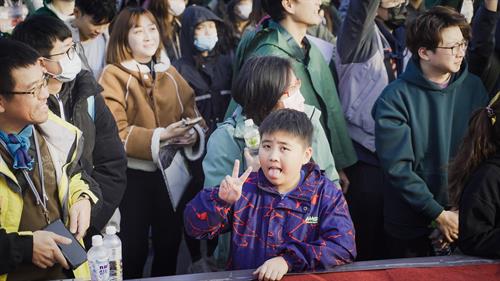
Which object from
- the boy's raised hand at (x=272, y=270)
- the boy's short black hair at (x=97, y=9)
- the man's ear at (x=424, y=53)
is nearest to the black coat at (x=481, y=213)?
the boy's raised hand at (x=272, y=270)

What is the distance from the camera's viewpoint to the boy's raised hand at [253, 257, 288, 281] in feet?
8.56

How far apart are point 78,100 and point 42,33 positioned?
15.0 inches

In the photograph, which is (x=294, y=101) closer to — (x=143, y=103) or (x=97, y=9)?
(x=143, y=103)

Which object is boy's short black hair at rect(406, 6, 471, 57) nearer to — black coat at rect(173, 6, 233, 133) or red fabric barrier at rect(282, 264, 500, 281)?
black coat at rect(173, 6, 233, 133)

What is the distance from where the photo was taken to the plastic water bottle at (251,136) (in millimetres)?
3521

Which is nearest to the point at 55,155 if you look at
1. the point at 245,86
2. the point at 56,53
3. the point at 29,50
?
the point at 29,50

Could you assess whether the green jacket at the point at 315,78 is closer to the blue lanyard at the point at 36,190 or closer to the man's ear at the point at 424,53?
the man's ear at the point at 424,53

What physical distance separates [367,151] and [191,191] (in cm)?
114

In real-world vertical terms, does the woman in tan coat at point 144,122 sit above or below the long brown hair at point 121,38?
below

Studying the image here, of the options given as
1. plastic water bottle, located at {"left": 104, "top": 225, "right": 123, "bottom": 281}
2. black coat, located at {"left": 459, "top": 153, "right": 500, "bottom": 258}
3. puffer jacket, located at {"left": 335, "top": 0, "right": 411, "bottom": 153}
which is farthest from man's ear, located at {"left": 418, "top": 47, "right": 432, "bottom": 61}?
plastic water bottle, located at {"left": 104, "top": 225, "right": 123, "bottom": 281}

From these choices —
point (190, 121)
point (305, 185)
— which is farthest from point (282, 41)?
point (305, 185)

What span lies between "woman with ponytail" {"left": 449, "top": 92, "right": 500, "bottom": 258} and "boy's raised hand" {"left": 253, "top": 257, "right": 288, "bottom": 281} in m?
0.79

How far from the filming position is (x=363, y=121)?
4.56 metres

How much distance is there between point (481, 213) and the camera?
2.99m
